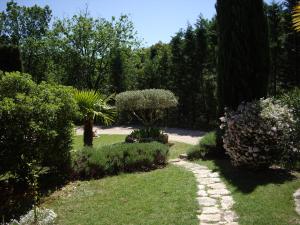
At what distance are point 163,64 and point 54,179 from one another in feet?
57.9

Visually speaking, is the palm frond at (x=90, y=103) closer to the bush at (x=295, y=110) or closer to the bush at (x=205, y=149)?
the bush at (x=205, y=149)

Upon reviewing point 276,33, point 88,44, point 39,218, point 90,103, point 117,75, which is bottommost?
point 39,218

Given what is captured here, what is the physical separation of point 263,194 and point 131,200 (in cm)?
253

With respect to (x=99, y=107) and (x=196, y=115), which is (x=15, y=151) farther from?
(x=196, y=115)

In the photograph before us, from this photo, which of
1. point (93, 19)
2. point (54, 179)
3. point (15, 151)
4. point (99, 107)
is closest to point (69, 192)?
point (54, 179)

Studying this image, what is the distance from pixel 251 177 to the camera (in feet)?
26.0

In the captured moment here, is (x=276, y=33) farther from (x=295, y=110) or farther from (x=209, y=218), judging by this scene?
(x=209, y=218)

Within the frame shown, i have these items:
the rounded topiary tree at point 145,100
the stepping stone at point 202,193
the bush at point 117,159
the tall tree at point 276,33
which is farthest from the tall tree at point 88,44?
the stepping stone at point 202,193

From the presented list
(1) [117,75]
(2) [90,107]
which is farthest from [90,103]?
(1) [117,75]

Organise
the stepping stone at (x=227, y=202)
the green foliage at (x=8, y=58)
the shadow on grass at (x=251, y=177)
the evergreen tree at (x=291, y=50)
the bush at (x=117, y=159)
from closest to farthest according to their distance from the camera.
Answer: the stepping stone at (x=227, y=202) → the shadow on grass at (x=251, y=177) → the bush at (x=117, y=159) → the green foliage at (x=8, y=58) → the evergreen tree at (x=291, y=50)

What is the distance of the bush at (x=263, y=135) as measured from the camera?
25.6 feet

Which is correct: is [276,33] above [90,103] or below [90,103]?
above

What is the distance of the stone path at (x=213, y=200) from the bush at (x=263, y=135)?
2.95ft

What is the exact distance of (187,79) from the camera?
2242 cm
